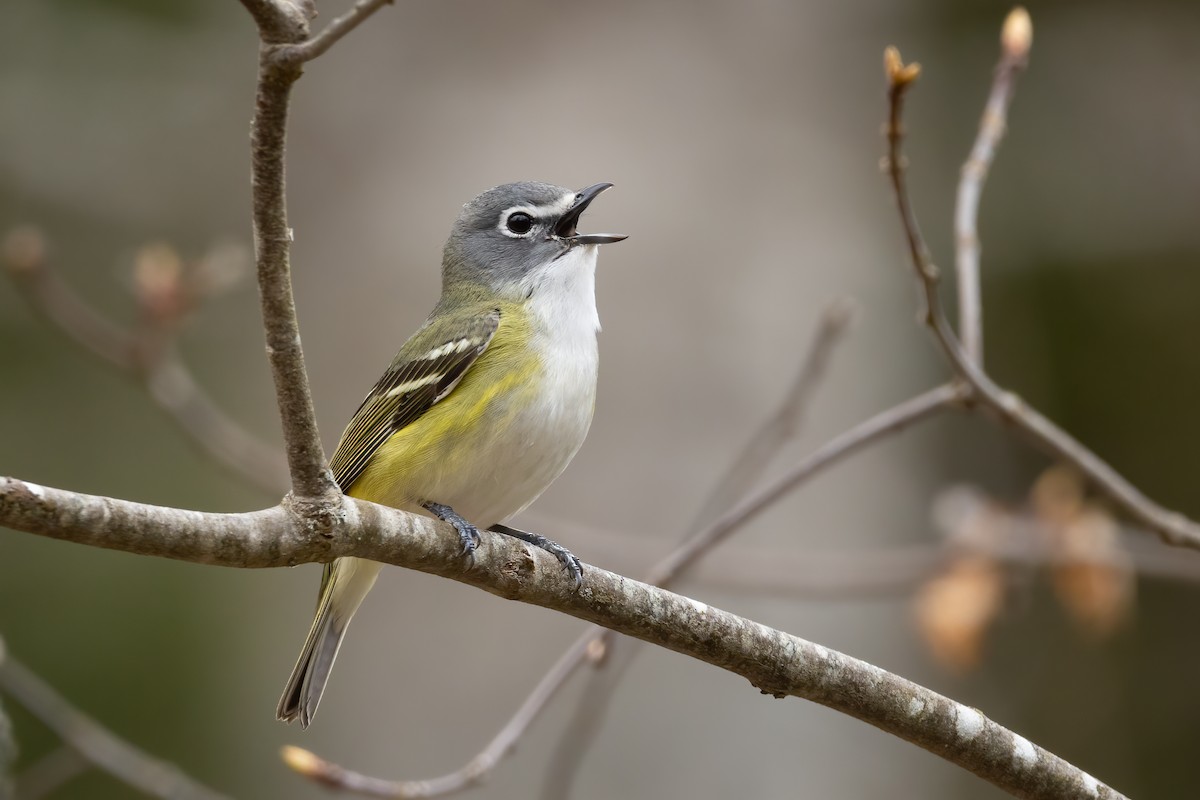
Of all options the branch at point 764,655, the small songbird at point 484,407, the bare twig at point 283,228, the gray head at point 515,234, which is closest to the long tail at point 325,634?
the small songbird at point 484,407

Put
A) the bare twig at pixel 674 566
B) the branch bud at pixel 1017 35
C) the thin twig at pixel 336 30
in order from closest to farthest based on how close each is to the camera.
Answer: the thin twig at pixel 336 30
the bare twig at pixel 674 566
the branch bud at pixel 1017 35

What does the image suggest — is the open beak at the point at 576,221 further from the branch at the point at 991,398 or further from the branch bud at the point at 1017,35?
the branch bud at the point at 1017,35

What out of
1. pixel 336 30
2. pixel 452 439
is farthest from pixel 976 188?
pixel 336 30

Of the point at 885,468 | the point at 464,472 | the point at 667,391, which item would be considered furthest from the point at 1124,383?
the point at 464,472

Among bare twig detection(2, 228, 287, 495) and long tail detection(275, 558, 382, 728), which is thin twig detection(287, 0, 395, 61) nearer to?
long tail detection(275, 558, 382, 728)

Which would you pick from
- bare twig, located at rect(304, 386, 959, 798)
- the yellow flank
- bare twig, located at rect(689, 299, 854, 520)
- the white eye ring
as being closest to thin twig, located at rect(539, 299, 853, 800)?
bare twig, located at rect(689, 299, 854, 520)

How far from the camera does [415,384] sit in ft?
13.4

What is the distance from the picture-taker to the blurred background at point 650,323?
6.47m

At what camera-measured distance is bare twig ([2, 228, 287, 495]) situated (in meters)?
4.28

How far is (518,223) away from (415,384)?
3.08ft

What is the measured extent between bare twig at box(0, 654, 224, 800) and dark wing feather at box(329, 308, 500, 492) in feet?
3.57

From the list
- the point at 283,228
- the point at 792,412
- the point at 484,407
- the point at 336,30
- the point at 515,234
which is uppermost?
the point at 336,30

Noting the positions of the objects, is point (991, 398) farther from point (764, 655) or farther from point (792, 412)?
point (764, 655)

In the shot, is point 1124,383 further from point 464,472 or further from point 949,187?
point 464,472
